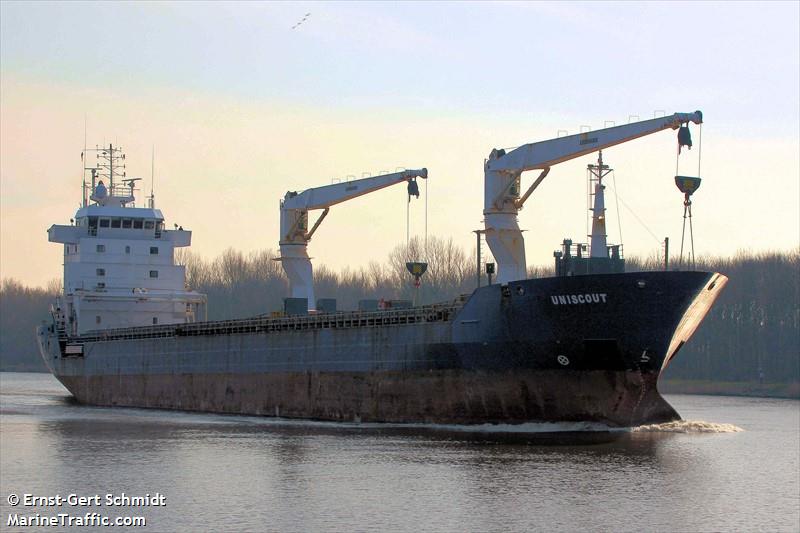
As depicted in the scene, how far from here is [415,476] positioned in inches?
950

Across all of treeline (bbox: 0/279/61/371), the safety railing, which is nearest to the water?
the safety railing

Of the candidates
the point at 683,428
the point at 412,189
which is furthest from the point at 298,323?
the point at 683,428

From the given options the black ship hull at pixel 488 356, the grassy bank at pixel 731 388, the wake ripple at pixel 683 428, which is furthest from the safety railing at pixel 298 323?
the grassy bank at pixel 731 388

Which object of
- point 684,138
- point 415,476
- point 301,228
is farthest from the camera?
point 301,228

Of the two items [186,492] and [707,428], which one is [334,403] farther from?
[186,492]

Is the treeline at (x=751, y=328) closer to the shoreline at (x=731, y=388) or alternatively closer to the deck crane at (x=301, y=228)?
the shoreline at (x=731, y=388)

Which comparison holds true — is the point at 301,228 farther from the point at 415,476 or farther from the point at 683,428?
the point at 415,476

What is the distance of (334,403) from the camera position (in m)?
35.6

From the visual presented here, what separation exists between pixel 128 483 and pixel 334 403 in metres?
12.4

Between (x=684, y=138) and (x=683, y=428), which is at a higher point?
(x=684, y=138)

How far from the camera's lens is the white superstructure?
5094cm

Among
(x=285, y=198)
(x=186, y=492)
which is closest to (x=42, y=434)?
(x=186, y=492)

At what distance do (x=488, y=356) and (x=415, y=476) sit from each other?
755cm

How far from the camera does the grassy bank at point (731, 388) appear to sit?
206ft
